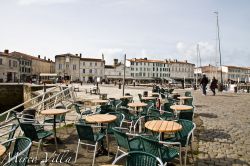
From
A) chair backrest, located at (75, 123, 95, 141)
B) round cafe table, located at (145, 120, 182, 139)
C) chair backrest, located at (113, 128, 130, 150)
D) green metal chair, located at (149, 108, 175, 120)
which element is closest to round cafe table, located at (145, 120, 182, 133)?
round cafe table, located at (145, 120, 182, 139)

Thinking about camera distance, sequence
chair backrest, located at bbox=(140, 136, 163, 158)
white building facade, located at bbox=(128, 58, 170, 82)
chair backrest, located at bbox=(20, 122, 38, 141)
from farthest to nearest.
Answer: white building facade, located at bbox=(128, 58, 170, 82), chair backrest, located at bbox=(20, 122, 38, 141), chair backrest, located at bbox=(140, 136, 163, 158)

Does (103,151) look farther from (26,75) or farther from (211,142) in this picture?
(26,75)

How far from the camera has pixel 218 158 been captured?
5992mm

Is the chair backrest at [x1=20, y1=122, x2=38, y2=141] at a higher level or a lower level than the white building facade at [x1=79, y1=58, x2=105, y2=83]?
lower

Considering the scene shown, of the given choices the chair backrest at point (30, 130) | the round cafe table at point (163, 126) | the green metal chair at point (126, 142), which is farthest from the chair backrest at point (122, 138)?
the chair backrest at point (30, 130)

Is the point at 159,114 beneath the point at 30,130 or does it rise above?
above

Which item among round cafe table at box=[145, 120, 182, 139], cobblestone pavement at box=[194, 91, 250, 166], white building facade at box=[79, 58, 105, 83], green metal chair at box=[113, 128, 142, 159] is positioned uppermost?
white building facade at box=[79, 58, 105, 83]

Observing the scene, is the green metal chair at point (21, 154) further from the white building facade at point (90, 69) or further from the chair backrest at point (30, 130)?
the white building facade at point (90, 69)

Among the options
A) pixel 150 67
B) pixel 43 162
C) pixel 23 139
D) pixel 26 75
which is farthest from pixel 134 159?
pixel 150 67

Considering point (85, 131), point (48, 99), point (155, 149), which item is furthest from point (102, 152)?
point (48, 99)

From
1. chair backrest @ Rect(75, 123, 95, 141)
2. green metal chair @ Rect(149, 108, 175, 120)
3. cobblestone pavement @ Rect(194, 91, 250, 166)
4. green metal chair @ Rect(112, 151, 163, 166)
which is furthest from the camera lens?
green metal chair @ Rect(149, 108, 175, 120)

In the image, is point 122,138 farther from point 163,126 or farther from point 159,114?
point 159,114

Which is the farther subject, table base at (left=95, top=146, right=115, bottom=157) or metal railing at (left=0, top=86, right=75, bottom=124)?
metal railing at (left=0, top=86, right=75, bottom=124)

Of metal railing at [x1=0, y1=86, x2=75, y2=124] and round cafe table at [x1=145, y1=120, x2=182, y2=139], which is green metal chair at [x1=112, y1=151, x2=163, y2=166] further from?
metal railing at [x1=0, y1=86, x2=75, y2=124]
